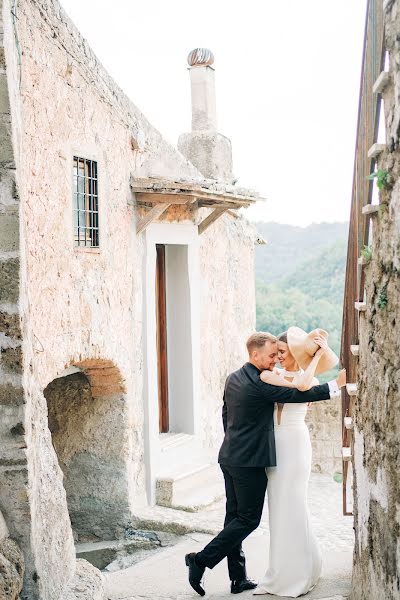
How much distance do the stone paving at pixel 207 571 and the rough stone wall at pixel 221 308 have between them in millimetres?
1697

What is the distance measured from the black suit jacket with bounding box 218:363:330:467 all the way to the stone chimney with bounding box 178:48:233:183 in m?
7.09

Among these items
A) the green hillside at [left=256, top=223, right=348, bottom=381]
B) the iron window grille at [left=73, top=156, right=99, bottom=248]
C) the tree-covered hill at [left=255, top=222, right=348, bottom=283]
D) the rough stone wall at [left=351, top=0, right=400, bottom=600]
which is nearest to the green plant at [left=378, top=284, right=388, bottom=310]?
the rough stone wall at [left=351, top=0, right=400, bottom=600]

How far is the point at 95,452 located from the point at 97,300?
69.5 inches

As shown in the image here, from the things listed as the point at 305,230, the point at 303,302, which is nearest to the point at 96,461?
the point at 303,302

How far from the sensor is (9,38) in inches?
A: 193

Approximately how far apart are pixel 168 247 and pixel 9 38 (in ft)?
20.4

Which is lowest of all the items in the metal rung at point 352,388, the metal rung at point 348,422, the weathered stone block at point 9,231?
the metal rung at point 348,422

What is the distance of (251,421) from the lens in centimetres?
531

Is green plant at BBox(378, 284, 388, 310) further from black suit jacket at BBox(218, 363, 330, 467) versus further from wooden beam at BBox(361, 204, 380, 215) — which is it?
black suit jacket at BBox(218, 363, 330, 467)

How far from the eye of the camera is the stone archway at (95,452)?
9266mm

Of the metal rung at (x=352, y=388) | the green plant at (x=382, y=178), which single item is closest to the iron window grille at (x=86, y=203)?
the metal rung at (x=352, y=388)

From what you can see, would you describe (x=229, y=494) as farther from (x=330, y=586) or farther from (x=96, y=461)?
(x=96, y=461)

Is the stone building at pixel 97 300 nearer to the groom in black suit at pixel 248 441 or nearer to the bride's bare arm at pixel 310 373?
the groom in black suit at pixel 248 441

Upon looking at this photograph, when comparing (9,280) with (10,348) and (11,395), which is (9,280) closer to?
(10,348)
